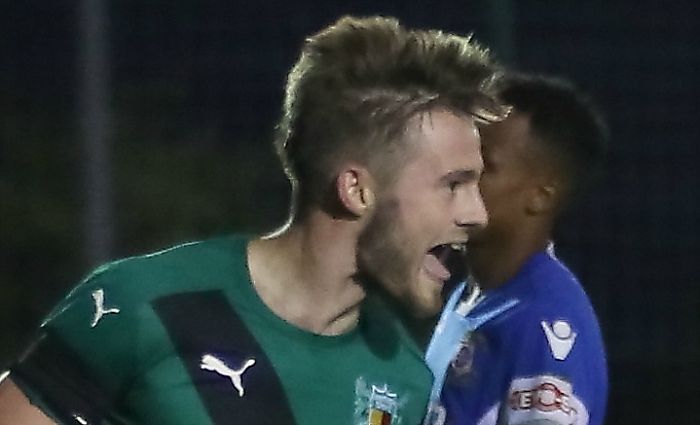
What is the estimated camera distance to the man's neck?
342 cm

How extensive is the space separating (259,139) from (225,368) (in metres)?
3.87

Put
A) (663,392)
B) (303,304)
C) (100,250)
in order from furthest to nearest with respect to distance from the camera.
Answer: (663,392)
(100,250)
(303,304)

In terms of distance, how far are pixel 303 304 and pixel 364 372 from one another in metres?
0.17

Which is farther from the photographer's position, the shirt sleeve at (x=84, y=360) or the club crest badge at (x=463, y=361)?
the club crest badge at (x=463, y=361)

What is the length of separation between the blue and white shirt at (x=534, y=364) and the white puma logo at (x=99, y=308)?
922mm

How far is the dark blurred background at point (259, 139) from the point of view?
22.7 ft

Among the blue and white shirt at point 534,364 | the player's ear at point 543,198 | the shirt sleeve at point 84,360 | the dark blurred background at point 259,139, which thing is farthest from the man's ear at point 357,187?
the dark blurred background at point 259,139

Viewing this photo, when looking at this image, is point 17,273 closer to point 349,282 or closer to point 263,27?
point 263,27

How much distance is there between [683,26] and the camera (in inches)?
277

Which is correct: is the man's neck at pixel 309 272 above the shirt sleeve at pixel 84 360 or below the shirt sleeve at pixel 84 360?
above

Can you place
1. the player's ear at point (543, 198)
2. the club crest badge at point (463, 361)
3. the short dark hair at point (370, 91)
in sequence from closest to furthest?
the short dark hair at point (370, 91) < the club crest badge at point (463, 361) < the player's ear at point (543, 198)

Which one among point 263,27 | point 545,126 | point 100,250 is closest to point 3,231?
point 100,250

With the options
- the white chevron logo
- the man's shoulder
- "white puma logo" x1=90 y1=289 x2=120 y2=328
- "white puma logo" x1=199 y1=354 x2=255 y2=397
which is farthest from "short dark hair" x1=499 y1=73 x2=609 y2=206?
"white puma logo" x1=90 y1=289 x2=120 y2=328

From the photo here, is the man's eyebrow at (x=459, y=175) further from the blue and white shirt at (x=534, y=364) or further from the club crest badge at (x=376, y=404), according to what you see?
the blue and white shirt at (x=534, y=364)
